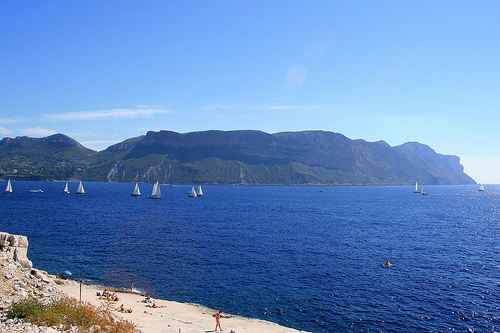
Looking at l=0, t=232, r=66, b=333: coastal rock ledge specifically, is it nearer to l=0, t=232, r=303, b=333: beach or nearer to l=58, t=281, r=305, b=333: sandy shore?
l=0, t=232, r=303, b=333: beach

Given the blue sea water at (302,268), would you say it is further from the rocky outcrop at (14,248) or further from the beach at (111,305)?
the rocky outcrop at (14,248)

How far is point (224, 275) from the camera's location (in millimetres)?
47594

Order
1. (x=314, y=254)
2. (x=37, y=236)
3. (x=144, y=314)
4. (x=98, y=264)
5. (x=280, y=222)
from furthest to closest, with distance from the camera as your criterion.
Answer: (x=280, y=222), (x=37, y=236), (x=314, y=254), (x=98, y=264), (x=144, y=314)

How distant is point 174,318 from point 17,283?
14040 mm

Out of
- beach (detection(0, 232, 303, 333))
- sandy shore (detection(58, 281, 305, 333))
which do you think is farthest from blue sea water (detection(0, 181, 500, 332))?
beach (detection(0, 232, 303, 333))

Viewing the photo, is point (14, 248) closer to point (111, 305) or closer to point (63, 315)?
point (111, 305)

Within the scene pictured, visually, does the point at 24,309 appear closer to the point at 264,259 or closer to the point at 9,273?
the point at 9,273

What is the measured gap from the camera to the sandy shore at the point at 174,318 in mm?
28516

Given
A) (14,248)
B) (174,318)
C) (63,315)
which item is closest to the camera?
(63,315)

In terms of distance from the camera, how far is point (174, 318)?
31.3 m

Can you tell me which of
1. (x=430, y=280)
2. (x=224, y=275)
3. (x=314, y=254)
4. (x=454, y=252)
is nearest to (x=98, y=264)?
(x=224, y=275)

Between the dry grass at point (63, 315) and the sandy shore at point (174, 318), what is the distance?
395 cm

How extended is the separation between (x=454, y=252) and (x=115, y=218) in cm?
9543

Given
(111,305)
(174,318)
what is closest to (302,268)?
(174,318)
